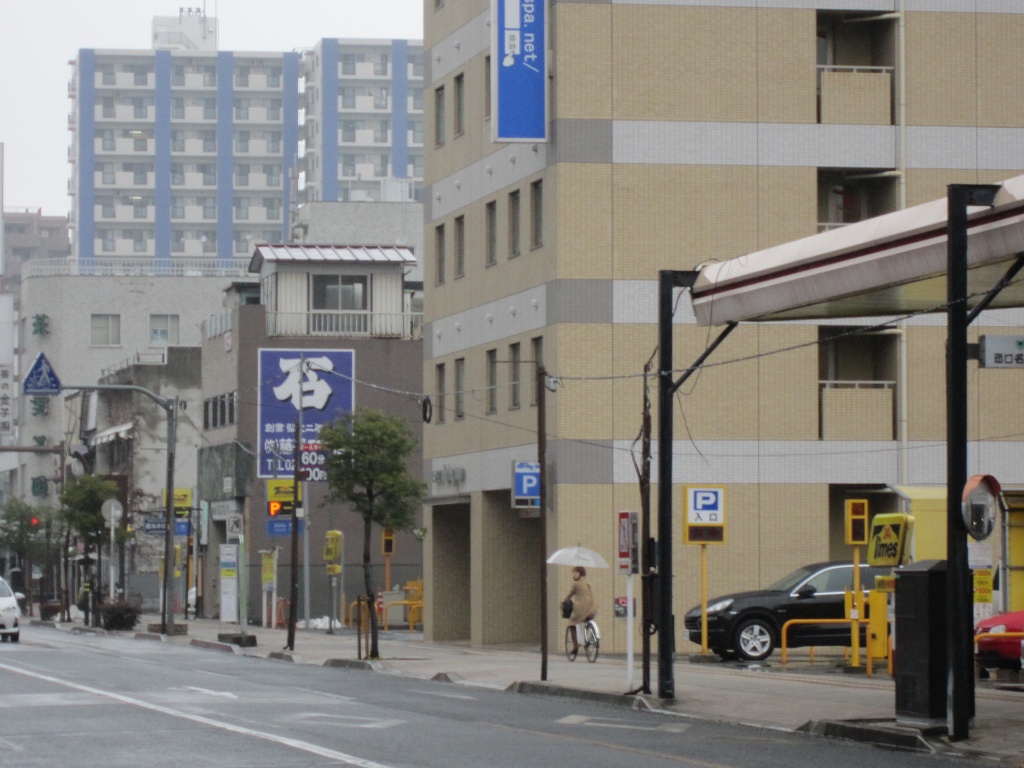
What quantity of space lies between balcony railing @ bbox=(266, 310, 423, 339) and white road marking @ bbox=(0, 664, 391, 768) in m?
36.7

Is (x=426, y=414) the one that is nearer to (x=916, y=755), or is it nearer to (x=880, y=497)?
(x=880, y=497)

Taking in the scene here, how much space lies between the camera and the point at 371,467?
36062mm

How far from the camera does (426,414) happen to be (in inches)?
1716

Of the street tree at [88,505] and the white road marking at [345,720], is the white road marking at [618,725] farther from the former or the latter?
the street tree at [88,505]

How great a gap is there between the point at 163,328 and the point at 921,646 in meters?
76.0

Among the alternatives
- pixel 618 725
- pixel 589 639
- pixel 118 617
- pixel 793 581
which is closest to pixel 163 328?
pixel 118 617

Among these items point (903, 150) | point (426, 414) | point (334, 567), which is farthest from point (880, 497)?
point (334, 567)

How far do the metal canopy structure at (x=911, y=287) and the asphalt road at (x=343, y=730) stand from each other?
5.41ft

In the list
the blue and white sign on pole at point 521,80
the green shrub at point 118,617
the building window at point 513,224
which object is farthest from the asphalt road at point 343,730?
the green shrub at point 118,617

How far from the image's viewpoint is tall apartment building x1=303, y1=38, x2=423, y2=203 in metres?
145

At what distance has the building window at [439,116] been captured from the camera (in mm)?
44625

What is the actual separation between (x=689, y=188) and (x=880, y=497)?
769 centimetres

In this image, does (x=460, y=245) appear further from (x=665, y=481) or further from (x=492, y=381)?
(x=665, y=481)

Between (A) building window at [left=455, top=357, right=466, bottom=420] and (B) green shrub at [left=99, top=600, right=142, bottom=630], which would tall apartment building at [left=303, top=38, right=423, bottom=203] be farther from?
(A) building window at [left=455, top=357, right=466, bottom=420]
